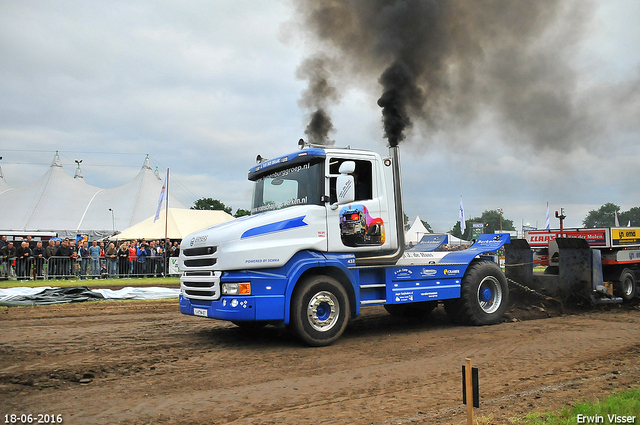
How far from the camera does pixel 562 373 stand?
5754 millimetres

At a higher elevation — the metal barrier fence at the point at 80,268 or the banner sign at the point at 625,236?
the banner sign at the point at 625,236

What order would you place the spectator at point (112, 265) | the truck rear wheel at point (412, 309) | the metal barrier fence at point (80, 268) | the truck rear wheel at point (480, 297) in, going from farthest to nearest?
1. the spectator at point (112, 265)
2. the metal barrier fence at point (80, 268)
3. the truck rear wheel at point (412, 309)
4. the truck rear wheel at point (480, 297)

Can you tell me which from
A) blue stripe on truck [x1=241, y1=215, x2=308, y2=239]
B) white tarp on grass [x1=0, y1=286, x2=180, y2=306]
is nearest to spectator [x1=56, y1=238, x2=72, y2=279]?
white tarp on grass [x1=0, y1=286, x2=180, y2=306]

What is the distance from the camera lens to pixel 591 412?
13.8 feet

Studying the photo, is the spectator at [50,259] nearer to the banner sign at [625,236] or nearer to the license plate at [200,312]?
the license plate at [200,312]

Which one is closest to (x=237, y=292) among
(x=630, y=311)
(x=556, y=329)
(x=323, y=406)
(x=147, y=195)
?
(x=323, y=406)

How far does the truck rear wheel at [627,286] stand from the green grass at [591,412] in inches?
342

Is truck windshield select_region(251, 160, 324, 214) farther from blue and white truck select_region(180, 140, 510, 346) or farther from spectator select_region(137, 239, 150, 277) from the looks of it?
spectator select_region(137, 239, 150, 277)

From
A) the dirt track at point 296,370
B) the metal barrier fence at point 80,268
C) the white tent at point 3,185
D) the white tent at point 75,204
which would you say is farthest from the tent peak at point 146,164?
the dirt track at point 296,370

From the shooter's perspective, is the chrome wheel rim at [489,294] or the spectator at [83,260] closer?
the chrome wheel rim at [489,294]

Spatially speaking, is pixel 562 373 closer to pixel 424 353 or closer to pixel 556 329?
pixel 424 353

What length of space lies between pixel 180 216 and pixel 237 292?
24457 millimetres

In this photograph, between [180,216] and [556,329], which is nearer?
[556,329]

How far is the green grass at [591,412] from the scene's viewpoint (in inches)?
160
